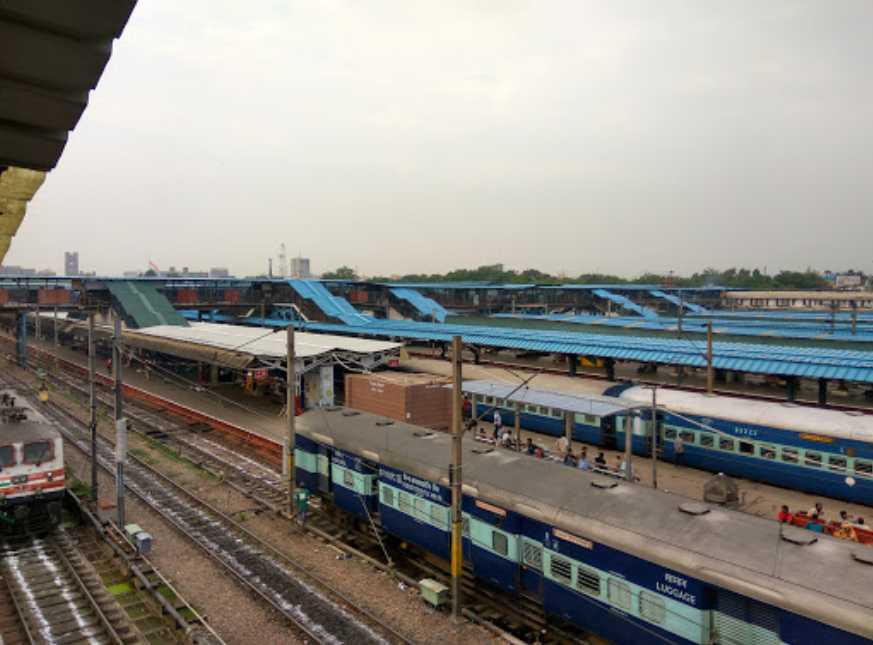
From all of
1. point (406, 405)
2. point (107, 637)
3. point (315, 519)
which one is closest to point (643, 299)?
point (406, 405)

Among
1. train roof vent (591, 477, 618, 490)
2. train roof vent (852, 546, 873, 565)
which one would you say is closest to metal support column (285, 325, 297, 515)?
train roof vent (591, 477, 618, 490)

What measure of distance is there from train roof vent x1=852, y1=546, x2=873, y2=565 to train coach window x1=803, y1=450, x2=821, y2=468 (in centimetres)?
1292

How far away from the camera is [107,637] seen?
47.5ft

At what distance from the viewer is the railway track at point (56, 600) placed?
1455cm

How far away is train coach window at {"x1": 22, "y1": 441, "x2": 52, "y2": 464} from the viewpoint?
19.2m

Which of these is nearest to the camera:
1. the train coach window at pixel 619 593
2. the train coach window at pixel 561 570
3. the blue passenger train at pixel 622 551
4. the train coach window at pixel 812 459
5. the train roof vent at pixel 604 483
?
the blue passenger train at pixel 622 551

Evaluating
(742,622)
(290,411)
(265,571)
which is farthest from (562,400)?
(742,622)

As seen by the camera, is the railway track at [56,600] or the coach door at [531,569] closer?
the coach door at [531,569]

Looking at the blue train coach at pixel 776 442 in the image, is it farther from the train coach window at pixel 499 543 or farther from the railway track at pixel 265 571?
the railway track at pixel 265 571

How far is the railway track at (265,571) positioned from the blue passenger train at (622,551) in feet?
8.30

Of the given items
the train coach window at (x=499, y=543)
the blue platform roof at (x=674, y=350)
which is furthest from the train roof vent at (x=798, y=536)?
the blue platform roof at (x=674, y=350)

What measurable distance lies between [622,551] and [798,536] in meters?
3.02

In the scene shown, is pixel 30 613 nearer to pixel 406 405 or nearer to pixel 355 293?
pixel 406 405

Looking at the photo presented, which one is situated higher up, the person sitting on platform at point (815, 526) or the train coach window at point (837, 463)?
the train coach window at point (837, 463)
